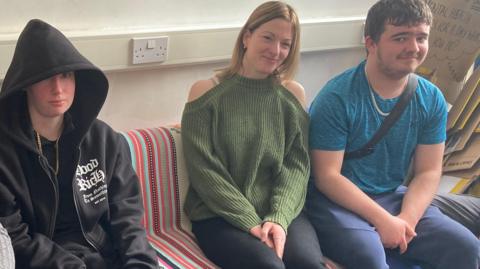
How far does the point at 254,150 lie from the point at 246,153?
0.10 feet

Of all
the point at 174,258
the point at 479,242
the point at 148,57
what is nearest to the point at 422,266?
the point at 479,242

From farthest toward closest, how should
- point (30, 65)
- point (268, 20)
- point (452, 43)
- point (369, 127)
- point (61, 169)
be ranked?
point (452, 43), point (369, 127), point (268, 20), point (61, 169), point (30, 65)

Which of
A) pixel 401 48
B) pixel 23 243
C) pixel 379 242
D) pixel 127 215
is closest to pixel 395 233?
pixel 379 242

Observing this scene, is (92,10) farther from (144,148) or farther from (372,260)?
(372,260)

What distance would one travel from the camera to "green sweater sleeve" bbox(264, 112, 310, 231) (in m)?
1.68

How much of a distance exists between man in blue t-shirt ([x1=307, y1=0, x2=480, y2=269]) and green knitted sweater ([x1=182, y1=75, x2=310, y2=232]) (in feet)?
0.32

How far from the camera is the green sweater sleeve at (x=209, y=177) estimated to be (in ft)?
5.36

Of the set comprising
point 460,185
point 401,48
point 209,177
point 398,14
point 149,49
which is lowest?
point 460,185

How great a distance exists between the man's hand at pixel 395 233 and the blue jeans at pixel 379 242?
1.2 inches

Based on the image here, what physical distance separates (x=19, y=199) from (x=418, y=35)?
1.30 m

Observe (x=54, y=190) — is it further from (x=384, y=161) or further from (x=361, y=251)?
(x=384, y=161)

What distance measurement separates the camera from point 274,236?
5.24ft

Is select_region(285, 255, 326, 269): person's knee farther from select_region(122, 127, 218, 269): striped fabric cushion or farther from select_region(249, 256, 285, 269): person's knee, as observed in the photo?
select_region(122, 127, 218, 269): striped fabric cushion

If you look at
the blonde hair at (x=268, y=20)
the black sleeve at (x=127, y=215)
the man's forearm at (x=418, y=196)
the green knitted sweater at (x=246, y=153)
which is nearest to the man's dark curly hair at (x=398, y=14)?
the blonde hair at (x=268, y=20)
